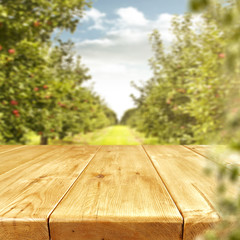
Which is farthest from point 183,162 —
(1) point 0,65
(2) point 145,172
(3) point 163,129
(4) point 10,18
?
(3) point 163,129

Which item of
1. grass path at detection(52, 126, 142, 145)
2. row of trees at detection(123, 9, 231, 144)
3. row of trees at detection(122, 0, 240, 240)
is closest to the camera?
row of trees at detection(122, 0, 240, 240)

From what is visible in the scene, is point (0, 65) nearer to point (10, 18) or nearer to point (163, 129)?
point (10, 18)

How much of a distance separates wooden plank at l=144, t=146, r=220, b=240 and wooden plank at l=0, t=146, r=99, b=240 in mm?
370

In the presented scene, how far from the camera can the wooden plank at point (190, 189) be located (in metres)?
0.62

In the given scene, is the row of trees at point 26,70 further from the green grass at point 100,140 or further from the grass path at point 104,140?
the grass path at point 104,140

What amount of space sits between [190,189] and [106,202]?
0.30 metres

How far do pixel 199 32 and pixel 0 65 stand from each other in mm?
3150

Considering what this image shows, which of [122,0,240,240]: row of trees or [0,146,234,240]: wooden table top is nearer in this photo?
[122,0,240,240]: row of trees

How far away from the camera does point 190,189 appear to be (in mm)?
816

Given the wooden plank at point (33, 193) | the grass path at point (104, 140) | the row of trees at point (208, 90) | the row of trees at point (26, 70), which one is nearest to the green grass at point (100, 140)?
the grass path at point (104, 140)

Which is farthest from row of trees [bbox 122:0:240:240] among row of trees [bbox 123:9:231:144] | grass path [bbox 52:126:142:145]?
grass path [bbox 52:126:142:145]

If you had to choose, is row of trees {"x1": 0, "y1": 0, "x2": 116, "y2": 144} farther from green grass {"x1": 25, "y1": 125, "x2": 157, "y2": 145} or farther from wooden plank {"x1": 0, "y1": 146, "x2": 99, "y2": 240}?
green grass {"x1": 25, "y1": 125, "x2": 157, "y2": 145}

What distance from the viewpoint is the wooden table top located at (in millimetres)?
625

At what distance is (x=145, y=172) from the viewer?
3.37 feet
